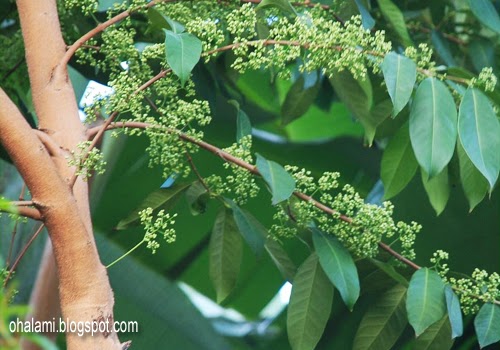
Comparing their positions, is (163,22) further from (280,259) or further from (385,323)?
(385,323)

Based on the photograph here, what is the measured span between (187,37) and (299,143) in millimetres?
955

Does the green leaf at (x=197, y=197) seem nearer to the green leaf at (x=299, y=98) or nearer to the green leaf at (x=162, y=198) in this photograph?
the green leaf at (x=162, y=198)

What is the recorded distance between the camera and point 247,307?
1705mm

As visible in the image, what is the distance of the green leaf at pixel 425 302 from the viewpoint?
2.35 ft

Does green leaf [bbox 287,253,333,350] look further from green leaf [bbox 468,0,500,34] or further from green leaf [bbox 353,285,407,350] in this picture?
green leaf [bbox 468,0,500,34]

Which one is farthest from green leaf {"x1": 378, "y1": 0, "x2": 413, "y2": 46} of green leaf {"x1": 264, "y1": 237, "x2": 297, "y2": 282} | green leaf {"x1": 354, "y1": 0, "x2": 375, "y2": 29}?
green leaf {"x1": 264, "y1": 237, "x2": 297, "y2": 282}

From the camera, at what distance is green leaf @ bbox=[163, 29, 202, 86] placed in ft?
2.01

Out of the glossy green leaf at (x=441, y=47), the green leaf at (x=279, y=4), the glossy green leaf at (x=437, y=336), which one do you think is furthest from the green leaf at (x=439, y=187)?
the glossy green leaf at (x=441, y=47)

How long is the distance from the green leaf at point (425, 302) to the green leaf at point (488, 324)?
39 mm

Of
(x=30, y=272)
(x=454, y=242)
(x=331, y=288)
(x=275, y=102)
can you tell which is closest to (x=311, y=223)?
(x=331, y=288)

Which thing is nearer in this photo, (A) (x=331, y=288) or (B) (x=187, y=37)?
(B) (x=187, y=37)

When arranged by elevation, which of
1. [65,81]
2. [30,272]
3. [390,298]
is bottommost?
[30,272]

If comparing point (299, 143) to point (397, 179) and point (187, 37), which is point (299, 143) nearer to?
point (397, 179)

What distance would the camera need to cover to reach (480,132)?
2.29ft
